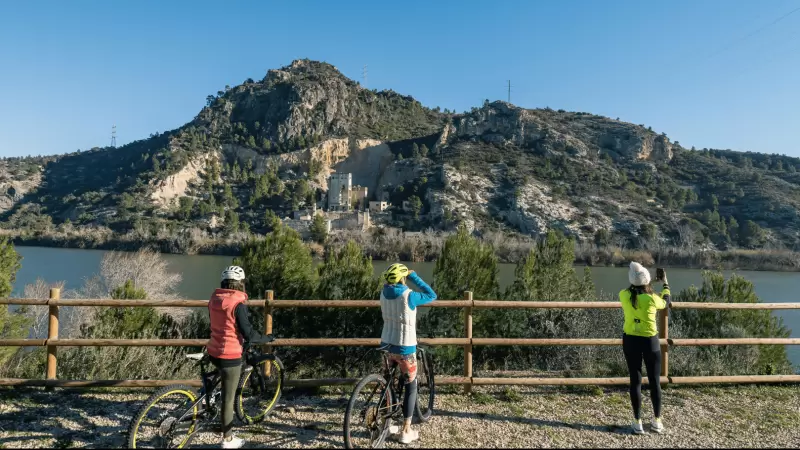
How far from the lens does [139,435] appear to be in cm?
368

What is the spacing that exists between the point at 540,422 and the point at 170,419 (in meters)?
3.19

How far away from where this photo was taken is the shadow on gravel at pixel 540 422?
13.7 feet

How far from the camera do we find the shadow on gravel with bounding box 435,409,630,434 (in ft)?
13.7

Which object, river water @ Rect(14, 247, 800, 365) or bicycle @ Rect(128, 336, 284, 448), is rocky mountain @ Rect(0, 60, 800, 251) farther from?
bicycle @ Rect(128, 336, 284, 448)

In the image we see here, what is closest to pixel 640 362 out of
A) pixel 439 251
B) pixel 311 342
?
pixel 311 342

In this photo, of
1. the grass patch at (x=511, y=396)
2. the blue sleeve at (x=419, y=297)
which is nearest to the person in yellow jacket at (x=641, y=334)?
the grass patch at (x=511, y=396)

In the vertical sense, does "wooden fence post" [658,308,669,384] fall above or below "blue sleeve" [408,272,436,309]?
below

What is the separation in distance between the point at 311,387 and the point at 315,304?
2.93 ft

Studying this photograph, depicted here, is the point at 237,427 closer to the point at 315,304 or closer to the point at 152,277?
the point at 315,304

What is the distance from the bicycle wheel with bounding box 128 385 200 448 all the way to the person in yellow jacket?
3651mm

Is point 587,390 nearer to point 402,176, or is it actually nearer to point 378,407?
point 378,407

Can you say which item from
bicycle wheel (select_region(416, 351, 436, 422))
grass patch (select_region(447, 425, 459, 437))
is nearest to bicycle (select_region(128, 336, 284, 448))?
bicycle wheel (select_region(416, 351, 436, 422))

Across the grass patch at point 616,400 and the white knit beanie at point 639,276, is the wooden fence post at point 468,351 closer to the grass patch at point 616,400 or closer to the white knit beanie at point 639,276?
the grass patch at point 616,400

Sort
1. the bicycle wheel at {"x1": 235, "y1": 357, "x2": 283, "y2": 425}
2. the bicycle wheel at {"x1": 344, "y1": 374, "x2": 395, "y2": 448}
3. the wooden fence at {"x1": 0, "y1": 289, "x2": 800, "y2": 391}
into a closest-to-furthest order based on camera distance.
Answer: the bicycle wheel at {"x1": 344, "y1": 374, "x2": 395, "y2": 448}
the bicycle wheel at {"x1": 235, "y1": 357, "x2": 283, "y2": 425}
the wooden fence at {"x1": 0, "y1": 289, "x2": 800, "y2": 391}
